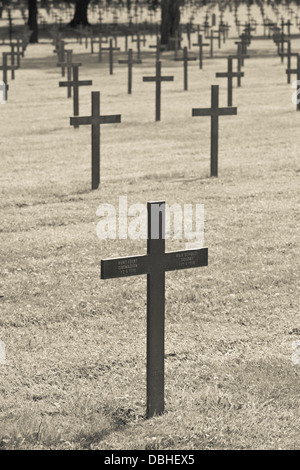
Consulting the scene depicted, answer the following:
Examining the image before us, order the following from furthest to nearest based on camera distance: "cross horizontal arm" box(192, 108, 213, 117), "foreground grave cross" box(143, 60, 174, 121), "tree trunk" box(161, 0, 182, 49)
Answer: "tree trunk" box(161, 0, 182, 49)
"foreground grave cross" box(143, 60, 174, 121)
"cross horizontal arm" box(192, 108, 213, 117)

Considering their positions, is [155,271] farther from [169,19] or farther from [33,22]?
[33,22]

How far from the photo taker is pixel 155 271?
16.8 feet

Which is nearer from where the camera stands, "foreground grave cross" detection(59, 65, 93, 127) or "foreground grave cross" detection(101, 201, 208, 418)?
"foreground grave cross" detection(101, 201, 208, 418)

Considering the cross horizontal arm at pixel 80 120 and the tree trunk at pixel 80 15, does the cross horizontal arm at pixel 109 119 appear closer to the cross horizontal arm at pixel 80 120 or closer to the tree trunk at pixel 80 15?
the cross horizontal arm at pixel 80 120

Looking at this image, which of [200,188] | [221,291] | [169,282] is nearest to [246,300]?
[221,291]

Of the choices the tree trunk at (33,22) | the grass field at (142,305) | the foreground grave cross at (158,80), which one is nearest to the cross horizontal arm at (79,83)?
the foreground grave cross at (158,80)

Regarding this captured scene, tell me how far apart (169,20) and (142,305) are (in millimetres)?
38634

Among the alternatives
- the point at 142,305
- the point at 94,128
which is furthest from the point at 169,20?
the point at 142,305

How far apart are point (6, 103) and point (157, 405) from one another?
19.8 m

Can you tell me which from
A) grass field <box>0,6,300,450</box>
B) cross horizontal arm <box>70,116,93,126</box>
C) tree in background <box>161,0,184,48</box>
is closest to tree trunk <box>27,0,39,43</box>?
tree in background <box>161,0,184,48</box>

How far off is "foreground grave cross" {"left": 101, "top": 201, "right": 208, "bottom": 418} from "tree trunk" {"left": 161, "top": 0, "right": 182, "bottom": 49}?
40.4 meters

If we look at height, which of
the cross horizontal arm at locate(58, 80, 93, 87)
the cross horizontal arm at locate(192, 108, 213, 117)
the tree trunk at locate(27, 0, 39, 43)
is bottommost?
the tree trunk at locate(27, 0, 39, 43)

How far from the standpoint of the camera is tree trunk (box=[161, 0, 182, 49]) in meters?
44.8

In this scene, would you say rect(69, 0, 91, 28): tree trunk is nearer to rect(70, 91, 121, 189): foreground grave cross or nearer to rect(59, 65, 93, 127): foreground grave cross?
rect(59, 65, 93, 127): foreground grave cross
